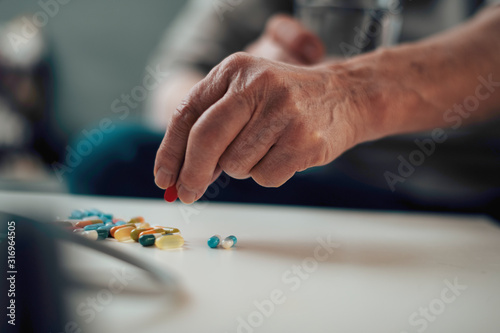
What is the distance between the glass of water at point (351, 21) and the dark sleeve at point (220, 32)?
0.79 m

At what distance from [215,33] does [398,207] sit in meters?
0.91

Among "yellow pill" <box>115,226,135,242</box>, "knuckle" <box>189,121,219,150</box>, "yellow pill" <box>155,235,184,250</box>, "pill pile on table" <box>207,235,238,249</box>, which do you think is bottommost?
"yellow pill" <box>115,226,135,242</box>

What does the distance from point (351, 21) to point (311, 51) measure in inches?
5.8

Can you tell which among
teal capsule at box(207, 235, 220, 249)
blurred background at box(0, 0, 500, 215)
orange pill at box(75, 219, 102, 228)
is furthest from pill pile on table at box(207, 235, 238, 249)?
blurred background at box(0, 0, 500, 215)

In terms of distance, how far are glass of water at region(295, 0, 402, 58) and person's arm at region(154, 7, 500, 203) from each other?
0.21 feet

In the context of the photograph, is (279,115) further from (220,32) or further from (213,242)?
(220,32)

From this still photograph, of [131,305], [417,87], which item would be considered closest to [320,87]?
[417,87]

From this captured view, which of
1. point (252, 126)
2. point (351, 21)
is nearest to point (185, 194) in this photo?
point (252, 126)

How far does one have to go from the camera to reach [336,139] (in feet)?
2.14

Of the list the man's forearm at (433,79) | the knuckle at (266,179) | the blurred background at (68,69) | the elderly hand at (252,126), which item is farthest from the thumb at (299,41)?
the blurred background at (68,69)

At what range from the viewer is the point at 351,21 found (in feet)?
2.64

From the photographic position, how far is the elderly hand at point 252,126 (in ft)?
1.91

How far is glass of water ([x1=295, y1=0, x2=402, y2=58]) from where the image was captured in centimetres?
80

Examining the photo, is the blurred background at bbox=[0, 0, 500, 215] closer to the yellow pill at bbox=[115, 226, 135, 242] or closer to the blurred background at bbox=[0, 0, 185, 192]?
the blurred background at bbox=[0, 0, 185, 192]
